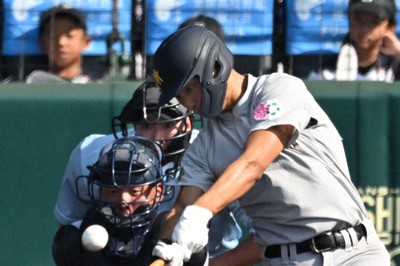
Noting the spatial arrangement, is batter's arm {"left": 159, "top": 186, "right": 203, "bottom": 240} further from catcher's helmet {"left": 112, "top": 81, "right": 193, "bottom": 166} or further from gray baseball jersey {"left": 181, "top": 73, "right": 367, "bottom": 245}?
catcher's helmet {"left": 112, "top": 81, "right": 193, "bottom": 166}

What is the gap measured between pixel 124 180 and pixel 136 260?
30 cm

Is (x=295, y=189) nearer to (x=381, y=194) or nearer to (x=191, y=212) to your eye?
(x=191, y=212)

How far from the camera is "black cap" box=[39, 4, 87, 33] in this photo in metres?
5.99

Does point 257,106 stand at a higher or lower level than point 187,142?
higher

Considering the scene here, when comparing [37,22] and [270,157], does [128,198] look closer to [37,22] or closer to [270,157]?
[270,157]

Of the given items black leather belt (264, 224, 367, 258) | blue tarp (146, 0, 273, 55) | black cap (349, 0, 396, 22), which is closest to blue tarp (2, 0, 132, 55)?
blue tarp (146, 0, 273, 55)

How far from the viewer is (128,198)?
14.2 ft

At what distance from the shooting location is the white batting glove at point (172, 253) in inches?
153

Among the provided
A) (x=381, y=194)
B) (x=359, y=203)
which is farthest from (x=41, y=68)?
(x=359, y=203)

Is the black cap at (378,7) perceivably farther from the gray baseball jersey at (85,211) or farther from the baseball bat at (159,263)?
the baseball bat at (159,263)

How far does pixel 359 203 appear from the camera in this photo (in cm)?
444

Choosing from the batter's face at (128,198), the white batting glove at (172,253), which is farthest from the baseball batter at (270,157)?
the white batting glove at (172,253)

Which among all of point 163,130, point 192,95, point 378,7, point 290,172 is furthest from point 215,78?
point 378,7

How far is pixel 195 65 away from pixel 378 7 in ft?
7.51
